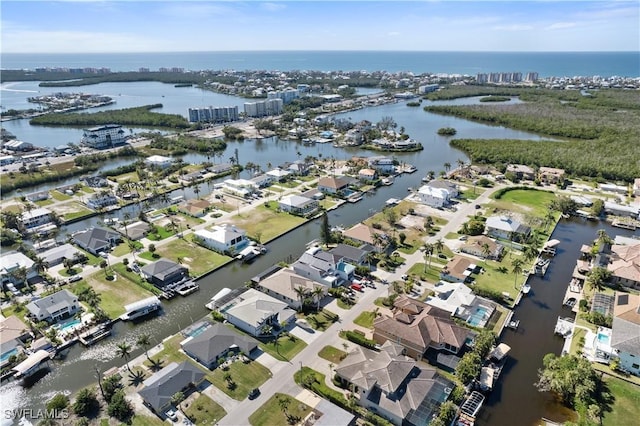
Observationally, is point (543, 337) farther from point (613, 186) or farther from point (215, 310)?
point (613, 186)

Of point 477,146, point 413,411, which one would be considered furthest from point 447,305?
point 477,146

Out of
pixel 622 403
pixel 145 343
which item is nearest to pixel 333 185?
pixel 145 343

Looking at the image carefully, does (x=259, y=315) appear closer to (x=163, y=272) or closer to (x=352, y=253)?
(x=163, y=272)

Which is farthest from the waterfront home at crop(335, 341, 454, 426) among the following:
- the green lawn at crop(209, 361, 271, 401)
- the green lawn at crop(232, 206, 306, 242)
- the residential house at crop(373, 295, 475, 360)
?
the green lawn at crop(232, 206, 306, 242)

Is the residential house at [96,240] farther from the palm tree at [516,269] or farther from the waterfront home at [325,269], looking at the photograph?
the palm tree at [516,269]

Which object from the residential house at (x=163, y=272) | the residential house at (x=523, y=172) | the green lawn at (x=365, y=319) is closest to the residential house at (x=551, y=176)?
the residential house at (x=523, y=172)
